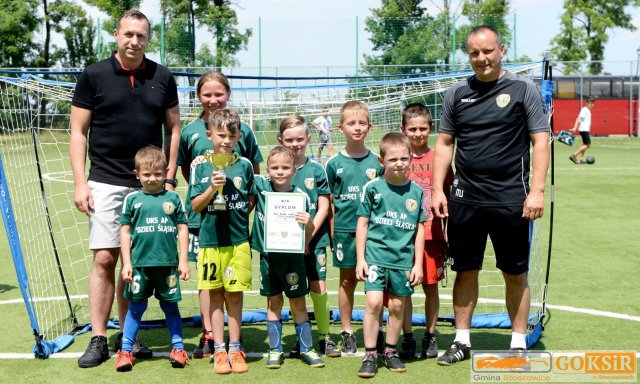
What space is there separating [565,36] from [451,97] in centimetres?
3702

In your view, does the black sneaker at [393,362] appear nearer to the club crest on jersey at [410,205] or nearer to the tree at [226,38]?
the club crest on jersey at [410,205]

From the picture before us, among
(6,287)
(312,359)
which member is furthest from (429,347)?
(6,287)

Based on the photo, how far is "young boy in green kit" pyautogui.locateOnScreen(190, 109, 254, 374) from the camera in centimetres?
488

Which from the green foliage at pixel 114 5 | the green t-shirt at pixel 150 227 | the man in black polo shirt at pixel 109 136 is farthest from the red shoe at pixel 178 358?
the green foliage at pixel 114 5

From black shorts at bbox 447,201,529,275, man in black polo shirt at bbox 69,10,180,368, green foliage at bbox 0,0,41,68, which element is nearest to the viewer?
black shorts at bbox 447,201,529,275

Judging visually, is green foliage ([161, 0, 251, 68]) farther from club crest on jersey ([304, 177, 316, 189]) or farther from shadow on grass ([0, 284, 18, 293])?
club crest on jersey ([304, 177, 316, 189])

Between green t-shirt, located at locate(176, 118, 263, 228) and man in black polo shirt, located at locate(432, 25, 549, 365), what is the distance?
4.21ft

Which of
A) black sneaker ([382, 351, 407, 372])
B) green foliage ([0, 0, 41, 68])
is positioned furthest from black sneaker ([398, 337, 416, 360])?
green foliage ([0, 0, 41, 68])

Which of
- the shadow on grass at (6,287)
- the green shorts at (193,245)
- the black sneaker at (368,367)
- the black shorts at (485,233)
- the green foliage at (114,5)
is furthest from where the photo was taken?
the green foliage at (114,5)

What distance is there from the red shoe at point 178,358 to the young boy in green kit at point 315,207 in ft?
2.40

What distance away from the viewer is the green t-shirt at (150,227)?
16.2ft

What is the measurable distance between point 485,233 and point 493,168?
0.46 meters

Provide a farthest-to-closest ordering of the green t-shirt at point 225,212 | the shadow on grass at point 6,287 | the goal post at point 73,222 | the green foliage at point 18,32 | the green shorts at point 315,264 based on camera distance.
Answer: the green foliage at point 18,32, the shadow on grass at point 6,287, the goal post at point 73,222, the green shorts at point 315,264, the green t-shirt at point 225,212

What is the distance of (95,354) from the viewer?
4.99 meters
